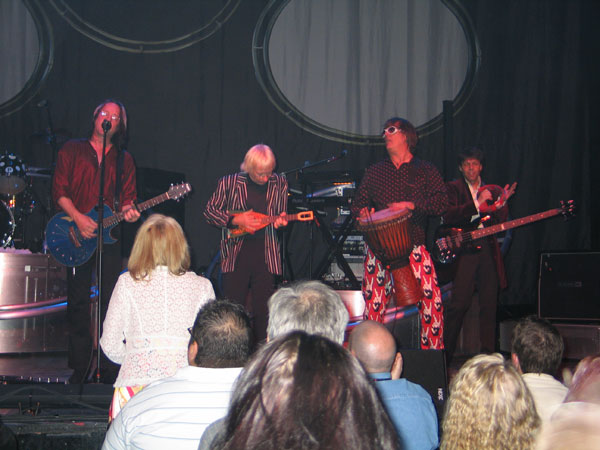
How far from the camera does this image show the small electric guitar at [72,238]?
439cm

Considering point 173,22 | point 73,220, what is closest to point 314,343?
point 73,220

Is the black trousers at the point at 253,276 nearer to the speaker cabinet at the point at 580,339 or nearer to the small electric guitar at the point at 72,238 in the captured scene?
the small electric guitar at the point at 72,238

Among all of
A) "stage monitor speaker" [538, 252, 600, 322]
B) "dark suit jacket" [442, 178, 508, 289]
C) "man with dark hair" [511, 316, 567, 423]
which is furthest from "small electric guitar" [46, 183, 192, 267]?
"stage monitor speaker" [538, 252, 600, 322]

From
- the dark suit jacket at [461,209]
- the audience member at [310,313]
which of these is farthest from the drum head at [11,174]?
the audience member at [310,313]

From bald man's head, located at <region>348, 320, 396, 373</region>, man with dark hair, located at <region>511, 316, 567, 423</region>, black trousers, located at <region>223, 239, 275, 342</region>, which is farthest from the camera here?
black trousers, located at <region>223, 239, 275, 342</region>

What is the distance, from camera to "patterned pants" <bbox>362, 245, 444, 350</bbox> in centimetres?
441

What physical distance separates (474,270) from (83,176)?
3.23 metres

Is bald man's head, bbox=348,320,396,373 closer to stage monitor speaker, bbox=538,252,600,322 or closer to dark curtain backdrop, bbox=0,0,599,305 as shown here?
stage monitor speaker, bbox=538,252,600,322

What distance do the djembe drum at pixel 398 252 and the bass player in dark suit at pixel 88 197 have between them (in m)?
1.80

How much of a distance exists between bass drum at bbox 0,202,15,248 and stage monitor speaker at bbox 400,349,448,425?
4505mm

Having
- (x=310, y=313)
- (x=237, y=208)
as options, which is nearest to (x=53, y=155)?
(x=237, y=208)

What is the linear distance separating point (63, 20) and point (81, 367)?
4.45 metres

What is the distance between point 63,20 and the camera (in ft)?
22.7

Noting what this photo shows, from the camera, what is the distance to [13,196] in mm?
6172
